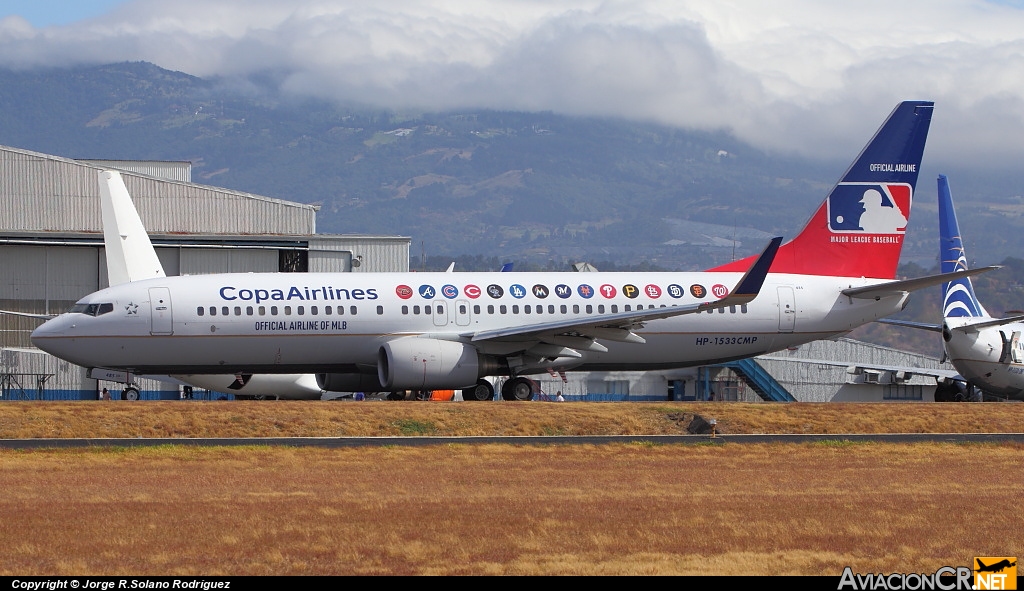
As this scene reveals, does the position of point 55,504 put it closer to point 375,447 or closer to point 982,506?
point 375,447

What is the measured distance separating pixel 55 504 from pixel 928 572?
1155cm

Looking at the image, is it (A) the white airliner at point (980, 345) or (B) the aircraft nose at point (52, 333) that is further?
(A) the white airliner at point (980, 345)

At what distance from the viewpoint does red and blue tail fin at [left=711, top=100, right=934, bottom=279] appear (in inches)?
1567

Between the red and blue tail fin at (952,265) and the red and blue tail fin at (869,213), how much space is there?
6.34 meters

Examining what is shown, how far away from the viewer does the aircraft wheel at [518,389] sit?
36656 millimetres

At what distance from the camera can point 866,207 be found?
4025cm

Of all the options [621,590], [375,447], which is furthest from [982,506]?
[375,447]

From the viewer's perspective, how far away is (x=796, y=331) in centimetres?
3847

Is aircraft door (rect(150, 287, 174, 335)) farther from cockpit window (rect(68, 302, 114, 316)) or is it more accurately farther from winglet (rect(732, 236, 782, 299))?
winglet (rect(732, 236, 782, 299))

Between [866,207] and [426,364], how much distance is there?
585 inches

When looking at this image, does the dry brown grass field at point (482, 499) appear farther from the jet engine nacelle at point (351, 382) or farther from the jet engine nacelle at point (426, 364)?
the jet engine nacelle at point (351, 382)

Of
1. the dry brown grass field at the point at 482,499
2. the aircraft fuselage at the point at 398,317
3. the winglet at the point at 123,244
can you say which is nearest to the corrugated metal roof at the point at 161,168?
the winglet at the point at 123,244

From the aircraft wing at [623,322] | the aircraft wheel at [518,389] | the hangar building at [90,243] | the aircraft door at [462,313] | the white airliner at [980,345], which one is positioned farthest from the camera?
the hangar building at [90,243]

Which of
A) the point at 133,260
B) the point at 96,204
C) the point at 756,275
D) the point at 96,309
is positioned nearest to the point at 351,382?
the point at 96,309
